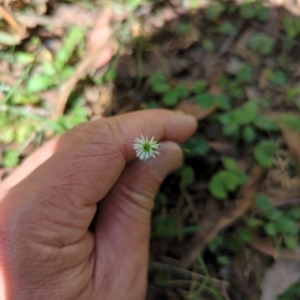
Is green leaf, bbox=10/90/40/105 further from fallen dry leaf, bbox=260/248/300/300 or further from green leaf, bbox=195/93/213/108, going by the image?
fallen dry leaf, bbox=260/248/300/300

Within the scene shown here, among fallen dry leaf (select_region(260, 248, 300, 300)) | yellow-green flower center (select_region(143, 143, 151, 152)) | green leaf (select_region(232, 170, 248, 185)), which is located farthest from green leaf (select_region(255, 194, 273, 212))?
yellow-green flower center (select_region(143, 143, 151, 152))

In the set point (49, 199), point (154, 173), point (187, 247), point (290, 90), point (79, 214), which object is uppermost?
point (49, 199)

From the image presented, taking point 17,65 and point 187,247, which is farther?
point 17,65

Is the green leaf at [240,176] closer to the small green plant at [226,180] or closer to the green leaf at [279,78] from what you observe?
the small green plant at [226,180]

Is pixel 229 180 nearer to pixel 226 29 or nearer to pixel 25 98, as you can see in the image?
pixel 226 29

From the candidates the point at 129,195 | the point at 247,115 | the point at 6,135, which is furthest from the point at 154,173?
the point at 6,135

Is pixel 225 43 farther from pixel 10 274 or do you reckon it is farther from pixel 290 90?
pixel 10 274
